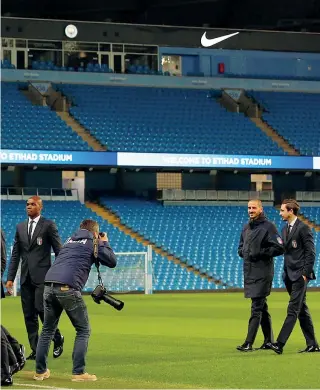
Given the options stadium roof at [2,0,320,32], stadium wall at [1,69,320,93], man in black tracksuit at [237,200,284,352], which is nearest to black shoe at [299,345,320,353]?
man in black tracksuit at [237,200,284,352]

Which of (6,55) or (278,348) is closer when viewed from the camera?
(278,348)

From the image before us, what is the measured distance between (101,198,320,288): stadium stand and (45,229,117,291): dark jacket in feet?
105

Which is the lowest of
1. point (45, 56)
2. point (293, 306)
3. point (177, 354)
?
point (177, 354)

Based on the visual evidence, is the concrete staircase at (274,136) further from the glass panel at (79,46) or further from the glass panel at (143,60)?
the glass panel at (79,46)

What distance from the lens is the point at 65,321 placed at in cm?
2664

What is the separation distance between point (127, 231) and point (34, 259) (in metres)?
32.6

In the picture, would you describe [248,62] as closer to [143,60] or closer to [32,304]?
[143,60]

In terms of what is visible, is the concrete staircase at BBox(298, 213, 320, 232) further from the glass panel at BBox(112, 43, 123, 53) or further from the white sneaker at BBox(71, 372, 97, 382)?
the white sneaker at BBox(71, 372, 97, 382)

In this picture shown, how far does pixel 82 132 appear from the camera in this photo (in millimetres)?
53594

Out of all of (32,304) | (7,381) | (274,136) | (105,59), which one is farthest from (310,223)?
(7,381)

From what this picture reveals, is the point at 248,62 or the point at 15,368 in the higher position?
the point at 248,62

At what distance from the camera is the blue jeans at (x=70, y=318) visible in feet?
44.7

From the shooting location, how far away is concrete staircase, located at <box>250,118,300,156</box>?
5559 centimetres

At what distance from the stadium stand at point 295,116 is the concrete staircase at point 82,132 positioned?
31.8 ft
